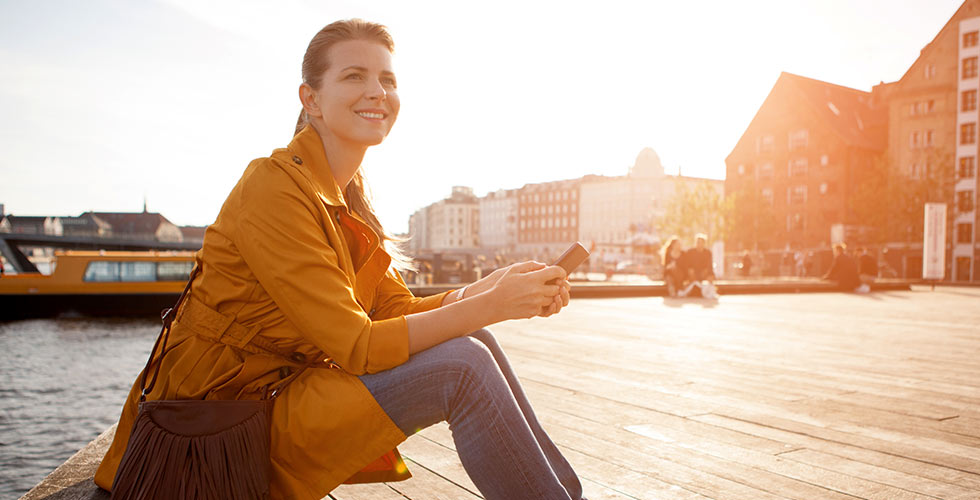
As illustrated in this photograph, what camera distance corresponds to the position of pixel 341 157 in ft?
6.15

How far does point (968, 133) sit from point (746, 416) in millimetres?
44189

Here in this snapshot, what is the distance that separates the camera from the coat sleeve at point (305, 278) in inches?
56.9

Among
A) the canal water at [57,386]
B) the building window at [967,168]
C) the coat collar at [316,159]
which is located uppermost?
the building window at [967,168]

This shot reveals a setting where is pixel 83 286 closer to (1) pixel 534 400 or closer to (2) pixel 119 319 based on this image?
(2) pixel 119 319

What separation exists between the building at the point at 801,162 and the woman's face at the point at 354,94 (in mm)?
44687

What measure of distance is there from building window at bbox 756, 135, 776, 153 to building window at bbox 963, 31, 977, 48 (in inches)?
509

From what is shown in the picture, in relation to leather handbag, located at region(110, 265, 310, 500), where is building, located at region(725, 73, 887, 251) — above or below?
above

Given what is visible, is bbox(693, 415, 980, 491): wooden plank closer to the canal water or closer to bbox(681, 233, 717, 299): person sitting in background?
the canal water

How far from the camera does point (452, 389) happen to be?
149 centimetres

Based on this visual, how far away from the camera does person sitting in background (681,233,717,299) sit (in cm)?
1394

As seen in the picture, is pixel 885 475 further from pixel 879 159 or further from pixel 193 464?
pixel 879 159

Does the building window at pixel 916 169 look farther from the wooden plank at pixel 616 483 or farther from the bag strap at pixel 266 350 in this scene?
the bag strap at pixel 266 350

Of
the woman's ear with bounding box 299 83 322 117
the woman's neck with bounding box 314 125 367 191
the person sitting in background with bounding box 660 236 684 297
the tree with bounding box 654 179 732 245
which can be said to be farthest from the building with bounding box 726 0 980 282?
the woman's ear with bounding box 299 83 322 117

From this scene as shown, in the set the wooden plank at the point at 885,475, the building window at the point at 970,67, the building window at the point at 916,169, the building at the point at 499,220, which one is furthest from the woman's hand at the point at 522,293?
the building at the point at 499,220
